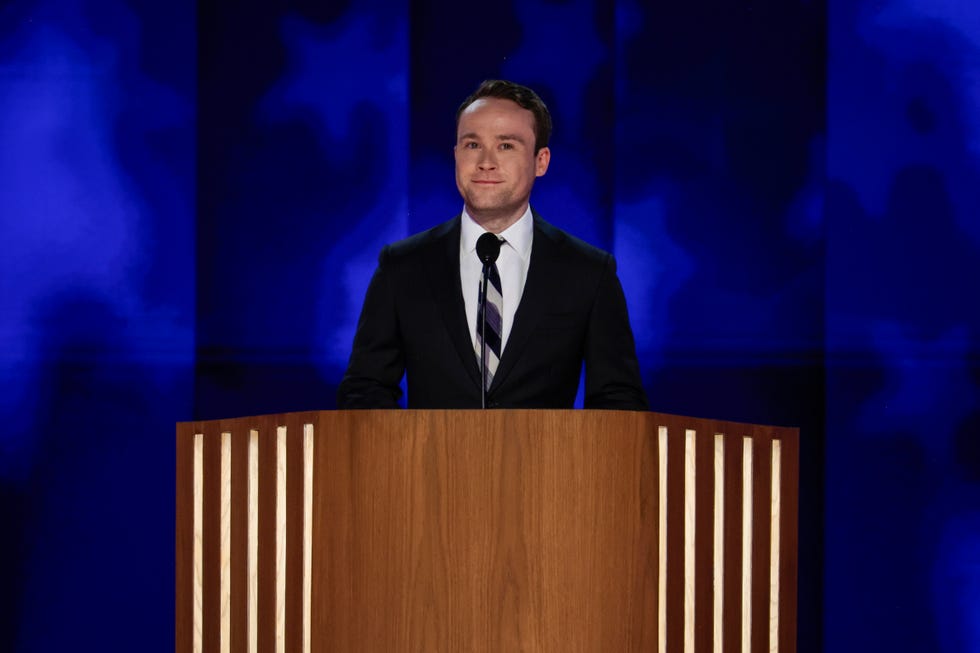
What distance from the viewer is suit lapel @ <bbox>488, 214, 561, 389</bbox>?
2082 millimetres

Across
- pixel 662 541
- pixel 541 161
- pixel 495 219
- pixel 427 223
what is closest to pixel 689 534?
pixel 662 541

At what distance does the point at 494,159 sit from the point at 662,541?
3.20ft

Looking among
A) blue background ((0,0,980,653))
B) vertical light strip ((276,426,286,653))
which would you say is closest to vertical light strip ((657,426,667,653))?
vertical light strip ((276,426,286,653))

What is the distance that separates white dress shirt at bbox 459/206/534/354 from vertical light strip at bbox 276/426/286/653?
606 millimetres

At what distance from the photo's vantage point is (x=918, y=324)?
2.83 meters

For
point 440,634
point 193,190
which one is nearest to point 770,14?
point 193,190

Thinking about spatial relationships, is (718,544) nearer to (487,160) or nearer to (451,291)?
(451,291)

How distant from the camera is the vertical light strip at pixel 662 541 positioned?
1560 mm

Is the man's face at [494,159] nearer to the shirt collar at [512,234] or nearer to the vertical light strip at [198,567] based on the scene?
the shirt collar at [512,234]

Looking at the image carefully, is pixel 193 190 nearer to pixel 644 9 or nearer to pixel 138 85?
pixel 138 85

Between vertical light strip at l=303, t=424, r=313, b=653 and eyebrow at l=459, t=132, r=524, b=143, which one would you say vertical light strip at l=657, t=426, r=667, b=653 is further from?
eyebrow at l=459, t=132, r=524, b=143

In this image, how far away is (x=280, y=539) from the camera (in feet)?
5.26

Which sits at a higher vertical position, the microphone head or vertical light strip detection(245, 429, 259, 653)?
the microphone head

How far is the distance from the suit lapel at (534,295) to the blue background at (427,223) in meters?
0.68
